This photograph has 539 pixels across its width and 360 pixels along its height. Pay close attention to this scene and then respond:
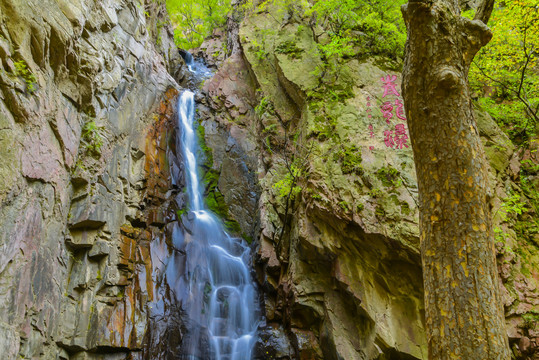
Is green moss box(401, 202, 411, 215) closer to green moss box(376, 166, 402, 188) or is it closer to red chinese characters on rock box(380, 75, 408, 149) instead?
green moss box(376, 166, 402, 188)

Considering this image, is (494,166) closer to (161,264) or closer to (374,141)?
(374,141)

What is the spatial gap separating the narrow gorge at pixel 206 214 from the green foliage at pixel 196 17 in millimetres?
9879

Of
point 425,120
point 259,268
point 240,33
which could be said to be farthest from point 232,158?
point 425,120

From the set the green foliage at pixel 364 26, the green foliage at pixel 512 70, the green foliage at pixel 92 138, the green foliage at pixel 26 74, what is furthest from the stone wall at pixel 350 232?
the green foliage at pixel 26 74

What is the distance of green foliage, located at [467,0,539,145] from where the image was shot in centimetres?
664

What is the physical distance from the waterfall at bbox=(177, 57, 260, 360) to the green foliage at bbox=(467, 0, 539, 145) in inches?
303

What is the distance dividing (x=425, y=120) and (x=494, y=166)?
18.3 ft

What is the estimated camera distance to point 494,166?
707 cm

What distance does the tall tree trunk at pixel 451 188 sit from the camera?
2385mm

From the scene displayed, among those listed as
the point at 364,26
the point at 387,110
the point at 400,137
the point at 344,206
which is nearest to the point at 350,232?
the point at 344,206

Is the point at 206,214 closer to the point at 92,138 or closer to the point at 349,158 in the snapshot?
the point at 92,138

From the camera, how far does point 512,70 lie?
8.55 meters

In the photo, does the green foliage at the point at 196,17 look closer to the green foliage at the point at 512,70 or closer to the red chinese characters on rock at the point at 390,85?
the red chinese characters on rock at the point at 390,85

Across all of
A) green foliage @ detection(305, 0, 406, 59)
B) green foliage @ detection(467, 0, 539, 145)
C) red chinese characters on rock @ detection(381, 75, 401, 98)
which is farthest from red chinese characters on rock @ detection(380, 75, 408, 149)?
green foliage @ detection(467, 0, 539, 145)
